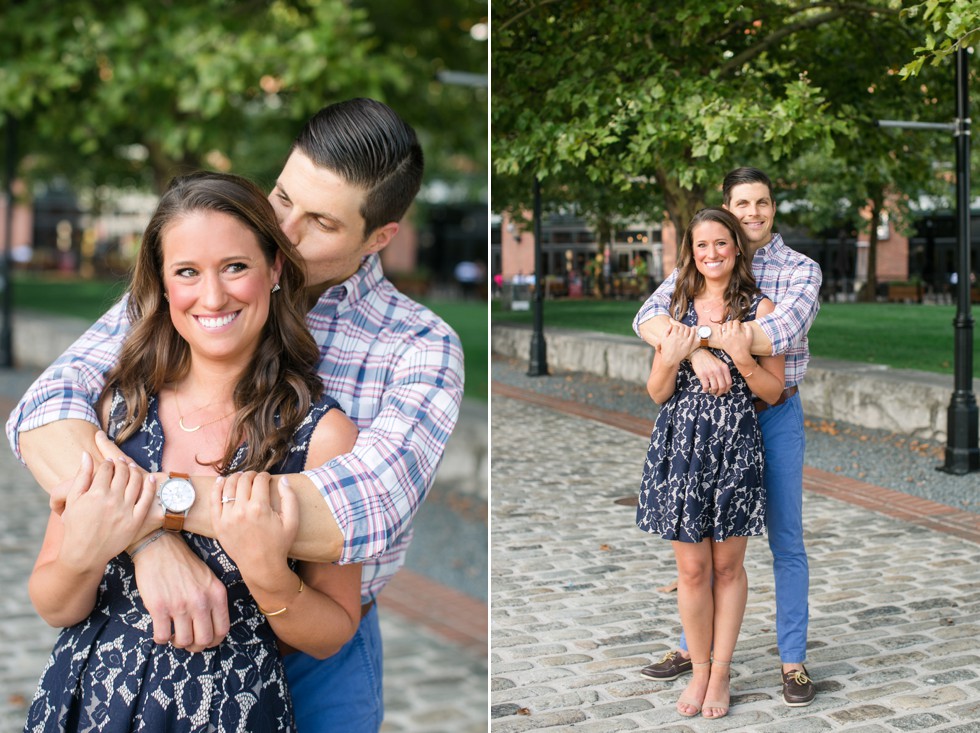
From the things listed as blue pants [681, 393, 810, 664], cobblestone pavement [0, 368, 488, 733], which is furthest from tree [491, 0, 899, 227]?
cobblestone pavement [0, 368, 488, 733]

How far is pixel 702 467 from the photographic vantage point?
259 centimetres

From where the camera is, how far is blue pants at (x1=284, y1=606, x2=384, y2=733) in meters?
2.10

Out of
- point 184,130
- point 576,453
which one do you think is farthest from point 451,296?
point 576,453

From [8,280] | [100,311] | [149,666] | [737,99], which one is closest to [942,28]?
[737,99]

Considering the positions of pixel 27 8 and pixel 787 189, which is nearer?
pixel 787 189

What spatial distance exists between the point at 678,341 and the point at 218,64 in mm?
7623

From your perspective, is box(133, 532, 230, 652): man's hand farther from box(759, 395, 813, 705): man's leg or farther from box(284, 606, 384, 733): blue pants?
box(759, 395, 813, 705): man's leg

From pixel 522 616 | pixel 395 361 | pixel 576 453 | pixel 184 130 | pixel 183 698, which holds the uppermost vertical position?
pixel 184 130

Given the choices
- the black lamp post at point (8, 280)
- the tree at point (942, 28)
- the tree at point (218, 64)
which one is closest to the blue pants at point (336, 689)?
the tree at point (942, 28)

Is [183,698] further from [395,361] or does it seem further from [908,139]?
[908,139]

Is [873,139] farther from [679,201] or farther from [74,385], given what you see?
[74,385]

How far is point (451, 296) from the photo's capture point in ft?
133

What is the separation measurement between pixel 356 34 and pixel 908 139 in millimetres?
7375

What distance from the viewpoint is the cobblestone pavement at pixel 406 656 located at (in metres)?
5.30
